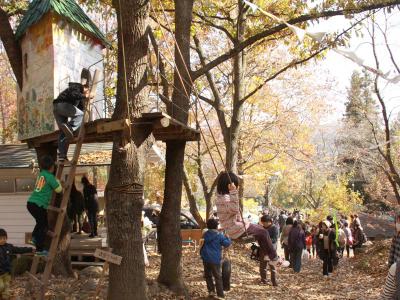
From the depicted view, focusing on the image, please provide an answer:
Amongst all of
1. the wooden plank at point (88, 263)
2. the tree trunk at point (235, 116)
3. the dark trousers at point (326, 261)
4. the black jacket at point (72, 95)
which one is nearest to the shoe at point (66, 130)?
the black jacket at point (72, 95)

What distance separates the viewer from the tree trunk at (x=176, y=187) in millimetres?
9141

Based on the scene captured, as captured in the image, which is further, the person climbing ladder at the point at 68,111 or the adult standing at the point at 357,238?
the adult standing at the point at 357,238

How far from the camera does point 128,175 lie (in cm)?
711

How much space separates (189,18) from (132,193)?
4.58 m

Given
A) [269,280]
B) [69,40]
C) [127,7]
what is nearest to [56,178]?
[127,7]

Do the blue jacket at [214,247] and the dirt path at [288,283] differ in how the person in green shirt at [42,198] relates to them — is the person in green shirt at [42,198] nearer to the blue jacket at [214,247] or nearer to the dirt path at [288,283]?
the dirt path at [288,283]

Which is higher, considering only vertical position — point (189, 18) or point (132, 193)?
point (189, 18)

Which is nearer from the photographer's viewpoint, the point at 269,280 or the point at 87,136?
the point at 87,136

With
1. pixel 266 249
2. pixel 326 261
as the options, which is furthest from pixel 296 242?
pixel 266 249

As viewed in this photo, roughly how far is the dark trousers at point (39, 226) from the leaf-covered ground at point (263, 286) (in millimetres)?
1055

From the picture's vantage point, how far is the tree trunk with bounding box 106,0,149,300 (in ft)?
23.0

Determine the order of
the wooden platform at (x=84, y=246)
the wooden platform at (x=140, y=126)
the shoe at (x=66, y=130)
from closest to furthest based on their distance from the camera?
the wooden platform at (x=140, y=126)
the shoe at (x=66, y=130)
the wooden platform at (x=84, y=246)

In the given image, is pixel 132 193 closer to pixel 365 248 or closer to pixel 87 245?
pixel 87 245

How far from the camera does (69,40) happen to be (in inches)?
385
